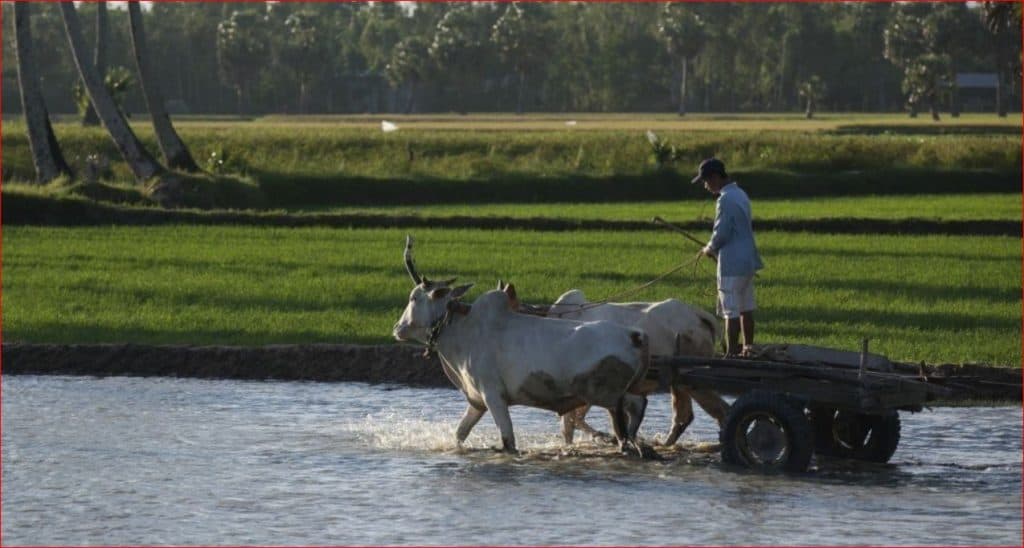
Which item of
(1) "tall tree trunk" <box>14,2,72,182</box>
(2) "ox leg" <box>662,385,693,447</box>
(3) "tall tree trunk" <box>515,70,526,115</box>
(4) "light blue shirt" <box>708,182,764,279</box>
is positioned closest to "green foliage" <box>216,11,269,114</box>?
(3) "tall tree trunk" <box>515,70,526,115</box>

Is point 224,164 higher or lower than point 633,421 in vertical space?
higher

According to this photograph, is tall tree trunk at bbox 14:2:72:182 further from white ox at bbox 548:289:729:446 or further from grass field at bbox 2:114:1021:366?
white ox at bbox 548:289:729:446

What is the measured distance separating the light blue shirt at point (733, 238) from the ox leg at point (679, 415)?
0.88 meters

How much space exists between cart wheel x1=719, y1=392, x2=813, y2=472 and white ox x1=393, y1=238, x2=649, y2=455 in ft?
2.13

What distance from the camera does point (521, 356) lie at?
1175 cm

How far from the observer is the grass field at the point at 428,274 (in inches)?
695

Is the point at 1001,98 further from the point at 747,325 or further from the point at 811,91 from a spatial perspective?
the point at 747,325

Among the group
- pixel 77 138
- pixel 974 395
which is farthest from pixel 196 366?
pixel 77 138

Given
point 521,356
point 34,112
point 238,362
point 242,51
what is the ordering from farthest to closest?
point 242,51 → point 34,112 → point 238,362 → point 521,356

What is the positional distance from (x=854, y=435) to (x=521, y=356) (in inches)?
92.1

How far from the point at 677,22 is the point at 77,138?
86.9m

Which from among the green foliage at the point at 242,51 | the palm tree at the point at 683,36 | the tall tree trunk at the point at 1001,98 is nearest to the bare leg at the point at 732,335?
the tall tree trunk at the point at 1001,98

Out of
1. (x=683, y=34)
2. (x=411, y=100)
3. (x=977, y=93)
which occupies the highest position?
(x=683, y=34)

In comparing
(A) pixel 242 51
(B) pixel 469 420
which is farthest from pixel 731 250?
(A) pixel 242 51
